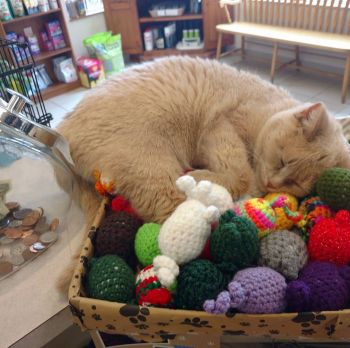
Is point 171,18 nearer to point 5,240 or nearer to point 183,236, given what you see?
point 5,240

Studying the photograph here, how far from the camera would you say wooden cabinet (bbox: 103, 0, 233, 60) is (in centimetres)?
325

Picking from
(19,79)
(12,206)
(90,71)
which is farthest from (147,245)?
(90,71)

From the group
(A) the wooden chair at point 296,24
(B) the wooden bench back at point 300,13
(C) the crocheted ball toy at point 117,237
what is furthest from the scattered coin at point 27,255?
(B) the wooden bench back at point 300,13

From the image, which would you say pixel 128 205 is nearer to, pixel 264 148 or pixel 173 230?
pixel 173 230

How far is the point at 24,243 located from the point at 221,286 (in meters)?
0.55

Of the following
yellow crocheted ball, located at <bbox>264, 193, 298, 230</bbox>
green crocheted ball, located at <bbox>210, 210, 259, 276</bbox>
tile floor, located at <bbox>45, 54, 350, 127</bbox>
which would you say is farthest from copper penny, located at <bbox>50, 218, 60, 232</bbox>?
tile floor, located at <bbox>45, 54, 350, 127</bbox>

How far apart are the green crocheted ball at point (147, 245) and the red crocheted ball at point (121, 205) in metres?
0.11

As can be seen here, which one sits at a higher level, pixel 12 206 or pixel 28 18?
pixel 28 18

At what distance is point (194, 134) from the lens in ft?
3.48

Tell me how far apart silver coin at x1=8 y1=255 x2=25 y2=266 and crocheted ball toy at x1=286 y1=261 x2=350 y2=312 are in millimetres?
636

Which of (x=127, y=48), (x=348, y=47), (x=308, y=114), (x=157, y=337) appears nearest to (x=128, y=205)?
(x=157, y=337)

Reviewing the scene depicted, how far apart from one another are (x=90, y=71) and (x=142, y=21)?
0.82 metres

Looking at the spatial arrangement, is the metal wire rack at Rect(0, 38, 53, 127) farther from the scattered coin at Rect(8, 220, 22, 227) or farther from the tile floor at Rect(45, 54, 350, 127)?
the tile floor at Rect(45, 54, 350, 127)

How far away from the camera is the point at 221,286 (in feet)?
2.13
